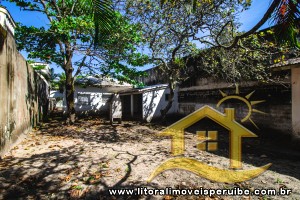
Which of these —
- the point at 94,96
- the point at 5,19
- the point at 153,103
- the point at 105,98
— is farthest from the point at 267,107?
the point at 5,19

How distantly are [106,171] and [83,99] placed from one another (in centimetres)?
1319

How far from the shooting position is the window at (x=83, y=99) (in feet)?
54.9

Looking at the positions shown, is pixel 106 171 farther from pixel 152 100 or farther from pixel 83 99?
pixel 83 99

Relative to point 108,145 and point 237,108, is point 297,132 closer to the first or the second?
point 237,108

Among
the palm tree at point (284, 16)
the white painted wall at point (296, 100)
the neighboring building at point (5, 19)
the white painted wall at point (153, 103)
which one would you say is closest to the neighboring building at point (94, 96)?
the white painted wall at point (153, 103)

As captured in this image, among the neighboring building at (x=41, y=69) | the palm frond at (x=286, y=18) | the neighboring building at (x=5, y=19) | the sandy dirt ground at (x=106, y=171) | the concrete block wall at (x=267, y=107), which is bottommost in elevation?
the sandy dirt ground at (x=106, y=171)

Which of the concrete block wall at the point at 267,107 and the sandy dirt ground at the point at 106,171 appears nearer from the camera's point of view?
the sandy dirt ground at the point at 106,171

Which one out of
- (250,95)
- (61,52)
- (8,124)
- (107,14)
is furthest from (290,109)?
(61,52)

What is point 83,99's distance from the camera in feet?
55.4

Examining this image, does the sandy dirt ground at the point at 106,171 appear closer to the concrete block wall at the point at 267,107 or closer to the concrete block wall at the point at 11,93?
the concrete block wall at the point at 11,93

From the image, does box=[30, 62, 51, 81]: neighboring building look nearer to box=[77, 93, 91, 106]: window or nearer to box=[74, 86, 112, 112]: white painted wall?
box=[74, 86, 112, 112]: white painted wall

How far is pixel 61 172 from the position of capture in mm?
4648

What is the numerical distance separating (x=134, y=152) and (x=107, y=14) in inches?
188

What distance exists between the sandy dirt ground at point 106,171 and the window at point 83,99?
9615 mm
